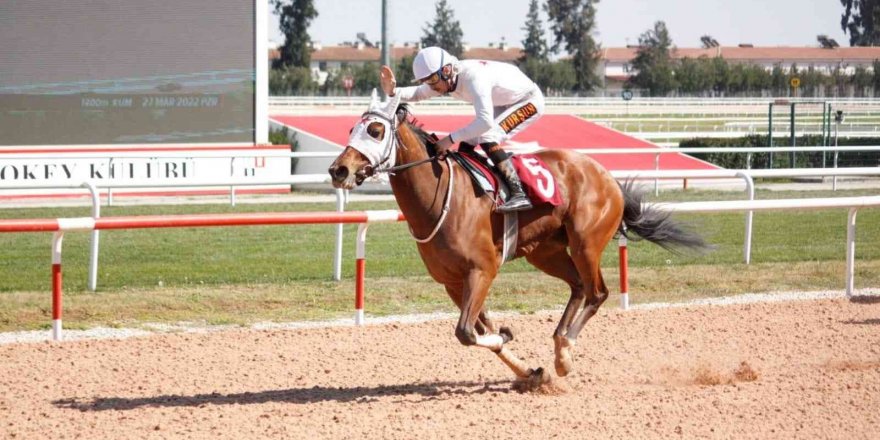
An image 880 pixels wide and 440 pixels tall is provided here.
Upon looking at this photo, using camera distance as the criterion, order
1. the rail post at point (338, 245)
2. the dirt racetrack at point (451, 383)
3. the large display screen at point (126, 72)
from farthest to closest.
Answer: the large display screen at point (126, 72), the rail post at point (338, 245), the dirt racetrack at point (451, 383)

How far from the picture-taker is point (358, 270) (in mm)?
8602

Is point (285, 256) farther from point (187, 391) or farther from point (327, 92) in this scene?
point (327, 92)

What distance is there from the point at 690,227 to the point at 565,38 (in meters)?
79.8

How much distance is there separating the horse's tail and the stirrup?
1195 millimetres

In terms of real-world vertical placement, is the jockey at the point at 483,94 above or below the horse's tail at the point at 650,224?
above

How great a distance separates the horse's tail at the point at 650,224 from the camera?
763 centimetres

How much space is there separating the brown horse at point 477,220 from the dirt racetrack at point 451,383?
17.0 inches

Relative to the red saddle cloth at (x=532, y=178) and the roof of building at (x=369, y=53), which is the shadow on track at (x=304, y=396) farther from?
the roof of building at (x=369, y=53)

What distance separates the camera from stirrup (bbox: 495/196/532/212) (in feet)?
21.5

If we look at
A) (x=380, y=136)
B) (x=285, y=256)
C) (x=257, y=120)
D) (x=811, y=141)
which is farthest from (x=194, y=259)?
(x=811, y=141)

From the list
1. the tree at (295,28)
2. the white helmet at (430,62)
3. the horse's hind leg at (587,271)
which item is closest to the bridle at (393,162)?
the white helmet at (430,62)

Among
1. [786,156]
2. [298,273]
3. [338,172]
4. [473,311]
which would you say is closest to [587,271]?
[473,311]

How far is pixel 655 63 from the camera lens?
252ft

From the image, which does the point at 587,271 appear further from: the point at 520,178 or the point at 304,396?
the point at 304,396
